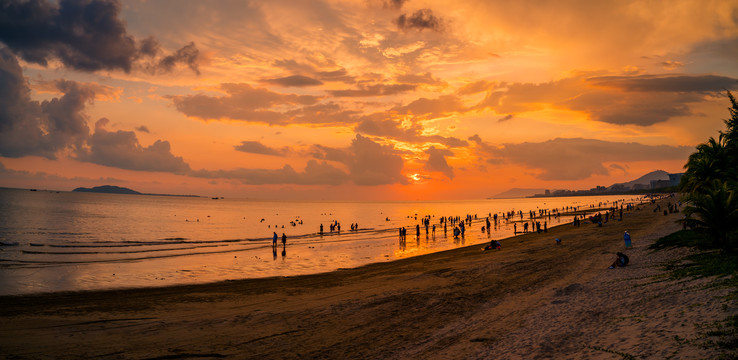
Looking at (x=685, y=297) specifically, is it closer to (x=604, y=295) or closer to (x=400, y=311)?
(x=604, y=295)

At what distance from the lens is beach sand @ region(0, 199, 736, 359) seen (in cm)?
1040

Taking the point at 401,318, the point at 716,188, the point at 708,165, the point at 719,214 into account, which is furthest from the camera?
the point at 708,165

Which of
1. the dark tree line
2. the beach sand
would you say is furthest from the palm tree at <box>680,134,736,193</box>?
the beach sand

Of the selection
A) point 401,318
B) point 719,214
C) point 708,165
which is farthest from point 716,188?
point 401,318

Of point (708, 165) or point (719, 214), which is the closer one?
point (719, 214)

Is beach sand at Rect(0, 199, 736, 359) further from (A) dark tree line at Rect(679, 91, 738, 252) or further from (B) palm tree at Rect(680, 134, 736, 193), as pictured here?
(B) palm tree at Rect(680, 134, 736, 193)

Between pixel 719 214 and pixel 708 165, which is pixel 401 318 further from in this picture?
pixel 708 165

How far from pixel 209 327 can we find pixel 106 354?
11.9 feet

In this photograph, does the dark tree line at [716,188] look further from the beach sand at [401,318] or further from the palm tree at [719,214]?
the beach sand at [401,318]

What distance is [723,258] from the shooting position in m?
15.4

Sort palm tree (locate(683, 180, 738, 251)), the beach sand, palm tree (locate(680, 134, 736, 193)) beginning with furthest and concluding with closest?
palm tree (locate(680, 134, 736, 193))
palm tree (locate(683, 180, 738, 251))
the beach sand

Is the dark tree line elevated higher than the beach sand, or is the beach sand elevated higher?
the dark tree line

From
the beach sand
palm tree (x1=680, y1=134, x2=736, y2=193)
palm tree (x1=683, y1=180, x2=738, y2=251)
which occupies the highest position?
palm tree (x1=680, y1=134, x2=736, y2=193)

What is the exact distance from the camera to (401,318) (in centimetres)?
1576
